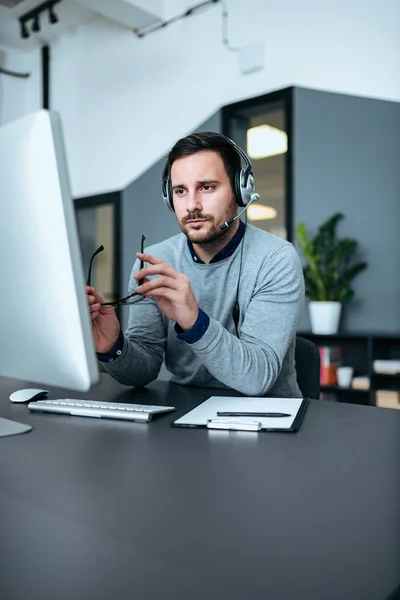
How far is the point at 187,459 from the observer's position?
718 millimetres

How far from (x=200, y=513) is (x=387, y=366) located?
8.56 feet

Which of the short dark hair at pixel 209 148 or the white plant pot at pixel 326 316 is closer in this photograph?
the short dark hair at pixel 209 148

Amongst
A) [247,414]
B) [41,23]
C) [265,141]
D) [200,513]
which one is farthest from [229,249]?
[41,23]

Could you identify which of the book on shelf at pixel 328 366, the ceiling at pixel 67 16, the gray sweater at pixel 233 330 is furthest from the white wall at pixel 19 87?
the gray sweater at pixel 233 330

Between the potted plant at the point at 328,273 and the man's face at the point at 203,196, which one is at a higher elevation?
the man's face at the point at 203,196

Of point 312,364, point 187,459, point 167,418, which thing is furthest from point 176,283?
point 312,364

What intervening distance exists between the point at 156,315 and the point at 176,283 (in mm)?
487

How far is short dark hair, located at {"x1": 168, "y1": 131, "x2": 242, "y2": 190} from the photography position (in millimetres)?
1480

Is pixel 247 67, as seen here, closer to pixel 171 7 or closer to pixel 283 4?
pixel 283 4

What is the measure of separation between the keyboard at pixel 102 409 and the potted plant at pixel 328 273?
7.75ft

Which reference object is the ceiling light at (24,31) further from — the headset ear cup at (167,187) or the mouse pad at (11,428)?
the mouse pad at (11,428)

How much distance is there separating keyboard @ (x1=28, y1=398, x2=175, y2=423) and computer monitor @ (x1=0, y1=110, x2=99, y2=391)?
25 centimetres

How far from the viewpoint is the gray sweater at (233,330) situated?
3.66 ft

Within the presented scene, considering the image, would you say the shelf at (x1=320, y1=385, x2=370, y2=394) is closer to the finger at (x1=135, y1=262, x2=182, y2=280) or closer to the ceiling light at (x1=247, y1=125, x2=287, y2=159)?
the ceiling light at (x1=247, y1=125, x2=287, y2=159)
